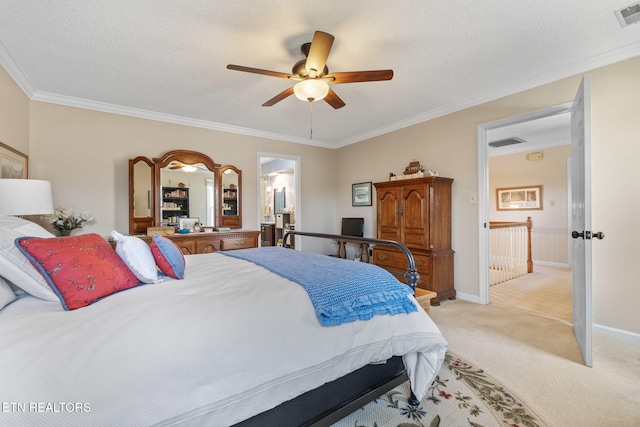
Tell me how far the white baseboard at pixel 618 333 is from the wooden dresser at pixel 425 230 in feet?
4.52

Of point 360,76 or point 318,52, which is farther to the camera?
point 360,76

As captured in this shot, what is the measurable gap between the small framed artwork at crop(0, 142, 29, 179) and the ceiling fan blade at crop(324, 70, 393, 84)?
9.85 ft

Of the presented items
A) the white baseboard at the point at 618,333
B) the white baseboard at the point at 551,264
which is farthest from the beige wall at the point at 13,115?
the white baseboard at the point at 551,264

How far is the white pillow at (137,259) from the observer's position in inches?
55.6

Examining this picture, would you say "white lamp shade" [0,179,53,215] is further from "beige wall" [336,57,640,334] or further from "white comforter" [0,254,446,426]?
→ "beige wall" [336,57,640,334]

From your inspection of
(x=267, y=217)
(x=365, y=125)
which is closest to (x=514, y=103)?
(x=365, y=125)

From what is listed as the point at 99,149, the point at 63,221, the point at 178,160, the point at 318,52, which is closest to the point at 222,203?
the point at 178,160

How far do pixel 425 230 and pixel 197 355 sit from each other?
3.21m

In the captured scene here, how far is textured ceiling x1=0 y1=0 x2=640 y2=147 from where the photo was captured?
77.4 inches

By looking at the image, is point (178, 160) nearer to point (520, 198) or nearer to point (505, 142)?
point (505, 142)

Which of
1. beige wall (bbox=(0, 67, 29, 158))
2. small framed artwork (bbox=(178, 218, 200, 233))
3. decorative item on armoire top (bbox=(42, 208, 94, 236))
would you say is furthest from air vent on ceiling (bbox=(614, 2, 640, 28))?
decorative item on armoire top (bbox=(42, 208, 94, 236))

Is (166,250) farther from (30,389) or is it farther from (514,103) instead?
(514,103)

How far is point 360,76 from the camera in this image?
222 centimetres

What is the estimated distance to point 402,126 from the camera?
Result: 4.48 m
